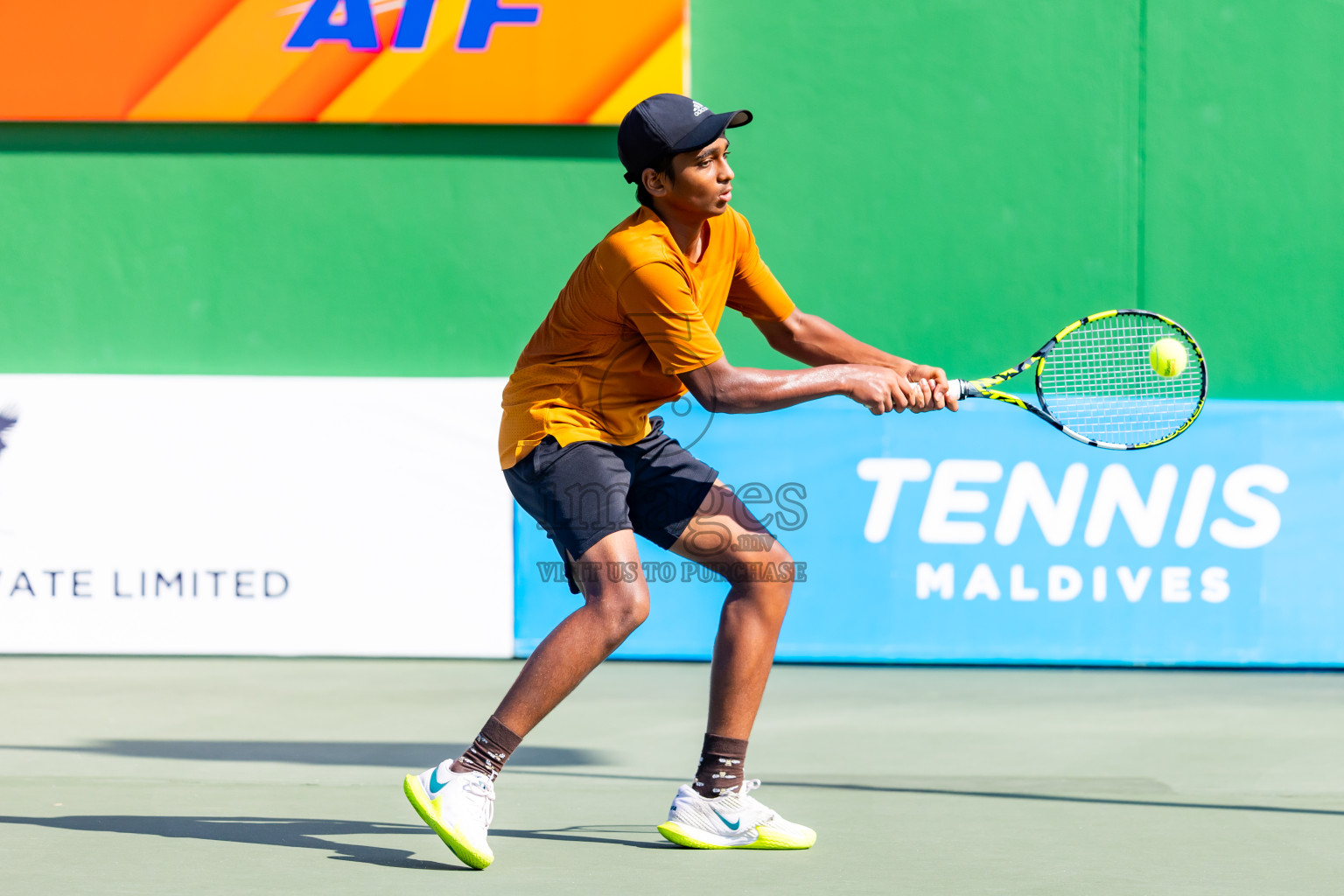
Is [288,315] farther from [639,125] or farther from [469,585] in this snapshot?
[639,125]

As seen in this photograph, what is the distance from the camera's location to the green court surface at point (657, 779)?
303 centimetres

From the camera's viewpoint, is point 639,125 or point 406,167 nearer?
point 639,125

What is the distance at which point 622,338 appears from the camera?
320cm

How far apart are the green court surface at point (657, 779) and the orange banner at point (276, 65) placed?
2.57m

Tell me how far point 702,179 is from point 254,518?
358 cm

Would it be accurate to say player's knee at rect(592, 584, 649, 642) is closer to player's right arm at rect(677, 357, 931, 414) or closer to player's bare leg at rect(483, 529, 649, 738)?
player's bare leg at rect(483, 529, 649, 738)

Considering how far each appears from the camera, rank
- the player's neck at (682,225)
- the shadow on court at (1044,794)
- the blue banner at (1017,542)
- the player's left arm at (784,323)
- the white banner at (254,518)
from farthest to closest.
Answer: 1. the white banner at (254,518)
2. the blue banner at (1017,542)
3. the shadow on court at (1044,794)
4. the player's left arm at (784,323)
5. the player's neck at (682,225)

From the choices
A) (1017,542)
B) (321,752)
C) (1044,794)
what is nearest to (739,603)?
(1044,794)

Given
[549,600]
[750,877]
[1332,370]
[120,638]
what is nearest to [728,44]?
[549,600]

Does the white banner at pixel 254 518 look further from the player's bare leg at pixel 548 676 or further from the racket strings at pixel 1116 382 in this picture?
the player's bare leg at pixel 548 676

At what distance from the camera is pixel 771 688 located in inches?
214

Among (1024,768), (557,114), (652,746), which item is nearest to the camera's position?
(1024,768)

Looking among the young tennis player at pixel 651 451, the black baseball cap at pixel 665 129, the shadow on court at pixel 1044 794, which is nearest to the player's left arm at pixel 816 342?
the young tennis player at pixel 651 451

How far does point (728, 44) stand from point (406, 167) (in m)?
1.61
